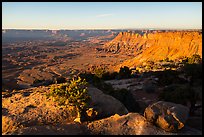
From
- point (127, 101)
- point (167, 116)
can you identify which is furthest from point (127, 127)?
point (127, 101)

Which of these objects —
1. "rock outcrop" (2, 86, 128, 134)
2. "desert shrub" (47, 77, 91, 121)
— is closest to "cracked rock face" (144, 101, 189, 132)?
"rock outcrop" (2, 86, 128, 134)

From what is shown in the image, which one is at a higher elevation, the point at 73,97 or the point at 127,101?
the point at 73,97

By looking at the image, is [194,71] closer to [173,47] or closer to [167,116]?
[167,116]

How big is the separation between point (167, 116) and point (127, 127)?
6.93ft

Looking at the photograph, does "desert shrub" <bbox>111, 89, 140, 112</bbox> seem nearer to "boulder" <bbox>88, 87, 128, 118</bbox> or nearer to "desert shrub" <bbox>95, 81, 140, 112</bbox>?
"desert shrub" <bbox>95, 81, 140, 112</bbox>

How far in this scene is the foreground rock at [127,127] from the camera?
40.3ft

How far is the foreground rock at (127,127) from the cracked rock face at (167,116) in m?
0.27

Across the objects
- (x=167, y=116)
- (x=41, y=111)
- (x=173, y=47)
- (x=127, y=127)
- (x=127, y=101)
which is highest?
(x=167, y=116)

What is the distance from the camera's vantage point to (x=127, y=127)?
12750mm

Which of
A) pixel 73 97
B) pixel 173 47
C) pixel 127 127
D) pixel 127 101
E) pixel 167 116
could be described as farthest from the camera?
pixel 173 47

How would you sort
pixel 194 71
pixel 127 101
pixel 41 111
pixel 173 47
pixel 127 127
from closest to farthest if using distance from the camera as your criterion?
pixel 127 127 → pixel 41 111 → pixel 127 101 → pixel 194 71 → pixel 173 47

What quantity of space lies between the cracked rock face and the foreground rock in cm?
27

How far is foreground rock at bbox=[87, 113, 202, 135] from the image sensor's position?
1228 centimetres

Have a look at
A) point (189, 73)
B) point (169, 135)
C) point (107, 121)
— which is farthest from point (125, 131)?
point (189, 73)
